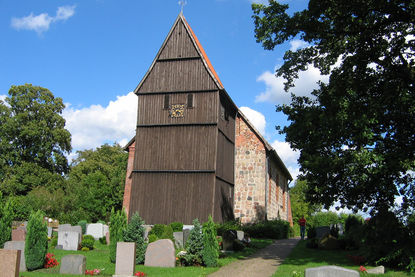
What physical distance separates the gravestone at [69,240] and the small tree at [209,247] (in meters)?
7.40

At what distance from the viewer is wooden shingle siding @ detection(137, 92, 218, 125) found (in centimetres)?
2469

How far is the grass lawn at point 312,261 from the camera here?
1135 cm

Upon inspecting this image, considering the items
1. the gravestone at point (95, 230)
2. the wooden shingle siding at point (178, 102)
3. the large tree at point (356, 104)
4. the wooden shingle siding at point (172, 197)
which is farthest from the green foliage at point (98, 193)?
the large tree at point (356, 104)

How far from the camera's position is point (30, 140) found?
1773 inches

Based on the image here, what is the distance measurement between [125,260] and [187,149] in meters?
12.8

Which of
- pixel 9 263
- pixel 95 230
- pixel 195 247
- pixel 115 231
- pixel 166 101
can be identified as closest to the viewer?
pixel 9 263

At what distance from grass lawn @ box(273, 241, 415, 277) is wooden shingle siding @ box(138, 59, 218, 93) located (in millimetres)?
12420

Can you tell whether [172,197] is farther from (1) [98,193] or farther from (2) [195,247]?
(1) [98,193]

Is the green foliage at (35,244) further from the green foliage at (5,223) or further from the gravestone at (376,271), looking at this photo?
the gravestone at (376,271)

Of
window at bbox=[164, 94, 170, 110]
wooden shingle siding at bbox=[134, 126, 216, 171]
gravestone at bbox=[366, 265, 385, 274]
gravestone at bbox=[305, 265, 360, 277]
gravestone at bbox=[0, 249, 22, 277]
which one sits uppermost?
window at bbox=[164, 94, 170, 110]

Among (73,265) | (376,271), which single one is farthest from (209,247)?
(376,271)

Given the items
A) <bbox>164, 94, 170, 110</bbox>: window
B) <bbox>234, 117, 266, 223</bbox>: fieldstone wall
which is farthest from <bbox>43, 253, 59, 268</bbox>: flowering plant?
<bbox>234, 117, 266, 223</bbox>: fieldstone wall

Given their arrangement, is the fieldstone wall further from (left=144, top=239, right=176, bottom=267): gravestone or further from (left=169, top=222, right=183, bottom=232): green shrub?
(left=144, top=239, right=176, bottom=267): gravestone

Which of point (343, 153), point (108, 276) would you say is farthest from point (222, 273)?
point (343, 153)
